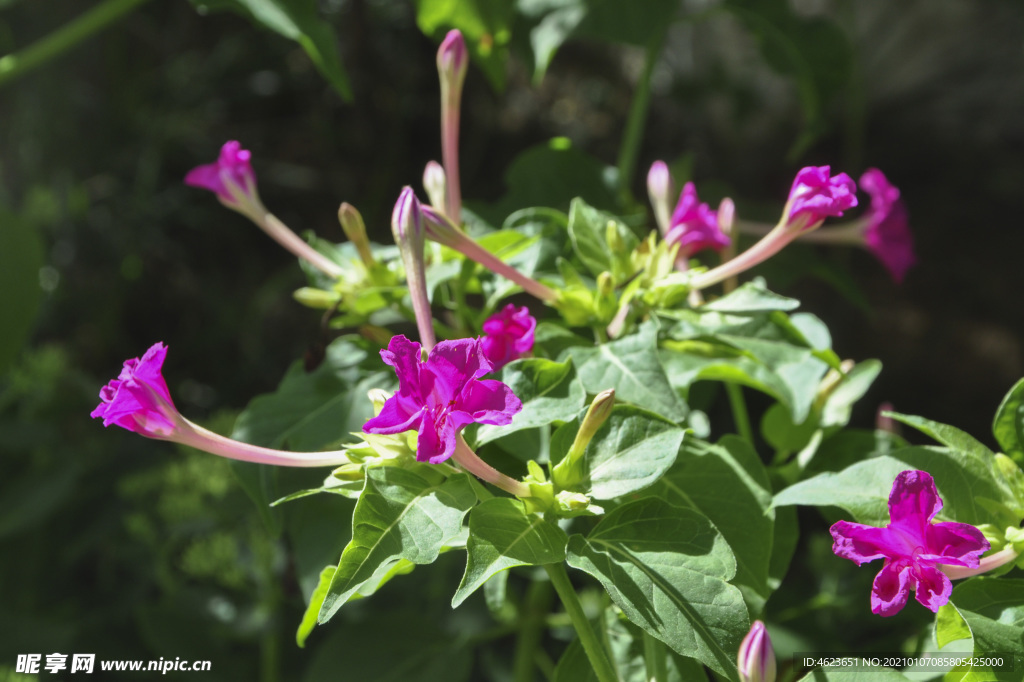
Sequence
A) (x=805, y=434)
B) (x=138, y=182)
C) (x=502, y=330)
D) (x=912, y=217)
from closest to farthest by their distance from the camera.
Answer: (x=502, y=330)
(x=805, y=434)
(x=138, y=182)
(x=912, y=217)

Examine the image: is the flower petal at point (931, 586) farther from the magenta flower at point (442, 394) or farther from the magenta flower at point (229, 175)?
the magenta flower at point (229, 175)

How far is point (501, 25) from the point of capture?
0.96 meters

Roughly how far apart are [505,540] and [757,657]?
0.15 meters

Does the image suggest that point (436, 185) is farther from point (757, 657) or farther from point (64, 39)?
point (64, 39)

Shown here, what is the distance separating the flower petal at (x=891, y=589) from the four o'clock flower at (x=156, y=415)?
0.32m

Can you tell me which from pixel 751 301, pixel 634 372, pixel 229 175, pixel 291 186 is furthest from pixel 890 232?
pixel 291 186

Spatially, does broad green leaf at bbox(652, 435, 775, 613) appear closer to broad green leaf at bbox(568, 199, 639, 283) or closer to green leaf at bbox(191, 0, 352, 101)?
broad green leaf at bbox(568, 199, 639, 283)

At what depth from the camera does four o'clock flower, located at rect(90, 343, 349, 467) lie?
0.50 metres

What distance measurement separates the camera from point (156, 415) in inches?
20.4

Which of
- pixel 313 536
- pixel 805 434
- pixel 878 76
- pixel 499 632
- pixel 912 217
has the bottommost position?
pixel 499 632

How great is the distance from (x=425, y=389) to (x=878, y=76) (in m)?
2.12

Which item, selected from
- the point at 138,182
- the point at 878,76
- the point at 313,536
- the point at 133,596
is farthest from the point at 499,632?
the point at 878,76

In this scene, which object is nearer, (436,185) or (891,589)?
(891,589)

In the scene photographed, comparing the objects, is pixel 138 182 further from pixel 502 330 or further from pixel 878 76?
pixel 878 76
